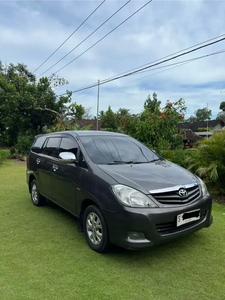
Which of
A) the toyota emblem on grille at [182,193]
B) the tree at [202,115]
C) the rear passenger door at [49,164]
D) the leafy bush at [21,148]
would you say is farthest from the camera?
the tree at [202,115]

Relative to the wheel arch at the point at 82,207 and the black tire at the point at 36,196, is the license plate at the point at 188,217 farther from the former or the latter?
the black tire at the point at 36,196

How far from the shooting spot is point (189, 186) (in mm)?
Result: 3123

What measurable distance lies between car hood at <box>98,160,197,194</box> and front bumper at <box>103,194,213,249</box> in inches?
11.1

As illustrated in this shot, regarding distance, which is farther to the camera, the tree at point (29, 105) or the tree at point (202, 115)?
the tree at point (202, 115)

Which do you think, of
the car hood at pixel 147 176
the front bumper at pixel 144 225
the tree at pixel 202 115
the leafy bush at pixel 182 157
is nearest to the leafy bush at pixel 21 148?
the leafy bush at pixel 182 157

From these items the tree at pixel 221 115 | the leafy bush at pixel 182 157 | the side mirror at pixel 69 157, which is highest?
the tree at pixel 221 115

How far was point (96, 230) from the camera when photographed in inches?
125

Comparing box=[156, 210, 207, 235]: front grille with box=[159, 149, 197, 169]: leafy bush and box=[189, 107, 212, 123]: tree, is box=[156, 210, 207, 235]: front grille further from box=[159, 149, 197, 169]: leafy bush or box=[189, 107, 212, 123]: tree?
box=[189, 107, 212, 123]: tree

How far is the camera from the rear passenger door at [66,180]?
3.69m

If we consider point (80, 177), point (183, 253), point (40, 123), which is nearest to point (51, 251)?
point (80, 177)

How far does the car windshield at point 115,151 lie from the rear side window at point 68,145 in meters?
0.16

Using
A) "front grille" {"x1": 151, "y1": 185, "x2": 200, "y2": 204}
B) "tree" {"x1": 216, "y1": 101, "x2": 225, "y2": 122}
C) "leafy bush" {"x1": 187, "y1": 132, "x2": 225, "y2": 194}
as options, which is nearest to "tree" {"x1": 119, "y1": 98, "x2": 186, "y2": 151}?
"leafy bush" {"x1": 187, "y1": 132, "x2": 225, "y2": 194}

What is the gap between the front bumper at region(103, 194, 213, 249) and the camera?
107 inches

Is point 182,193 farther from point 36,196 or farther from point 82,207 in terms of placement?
point 36,196
